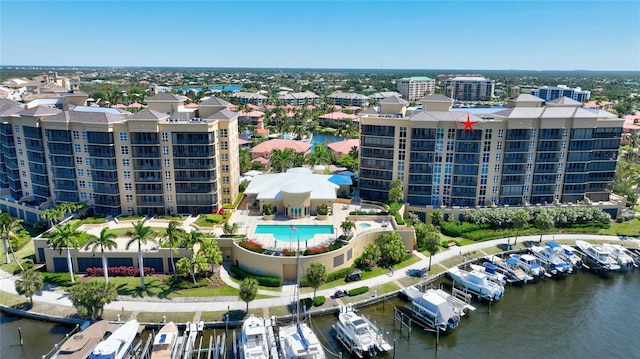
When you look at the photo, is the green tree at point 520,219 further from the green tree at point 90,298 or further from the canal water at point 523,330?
the green tree at point 90,298

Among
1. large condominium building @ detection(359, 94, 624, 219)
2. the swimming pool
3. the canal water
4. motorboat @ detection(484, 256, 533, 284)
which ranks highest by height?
large condominium building @ detection(359, 94, 624, 219)

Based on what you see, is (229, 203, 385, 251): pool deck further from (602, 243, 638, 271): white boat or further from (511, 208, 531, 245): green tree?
(602, 243, 638, 271): white boat

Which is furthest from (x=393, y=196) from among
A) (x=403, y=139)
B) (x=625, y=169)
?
(x=625, y=169)

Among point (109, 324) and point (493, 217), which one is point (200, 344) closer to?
point (109, 324)

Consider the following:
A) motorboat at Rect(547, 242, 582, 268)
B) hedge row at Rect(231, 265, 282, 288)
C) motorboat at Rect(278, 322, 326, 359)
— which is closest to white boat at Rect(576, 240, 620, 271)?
motorboat at Rect(547, 242, 582, 268)

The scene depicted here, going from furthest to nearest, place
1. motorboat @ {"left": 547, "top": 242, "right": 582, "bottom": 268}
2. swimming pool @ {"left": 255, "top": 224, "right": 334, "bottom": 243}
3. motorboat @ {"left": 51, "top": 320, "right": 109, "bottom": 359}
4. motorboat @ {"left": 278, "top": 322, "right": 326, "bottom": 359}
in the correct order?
motorboat @ {"left": 547, "top": 242, "right": 582, "bottom": 268}, swimming pool @ {"left": 255, "top": 224, "right": 334, "bottom": 243}, motorboat @ {"left": 278, "top": 322, "right": 326, "bottom": 359}, motorboat @ {"left": 51, "top": 320, "right": 109, "bottom": 359}

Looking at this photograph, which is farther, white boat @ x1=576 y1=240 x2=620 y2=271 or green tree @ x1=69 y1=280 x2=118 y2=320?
white boat @ x1=576 y1=240 x2=620 y2=271

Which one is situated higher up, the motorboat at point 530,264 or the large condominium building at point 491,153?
the large condominium building at point 491,153

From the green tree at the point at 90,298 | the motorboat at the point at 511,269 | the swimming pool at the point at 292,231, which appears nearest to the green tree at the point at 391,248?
the swimming pool at the point at 292,231

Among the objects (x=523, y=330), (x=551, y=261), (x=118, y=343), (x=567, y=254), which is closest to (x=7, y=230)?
(x=118, y=343)
